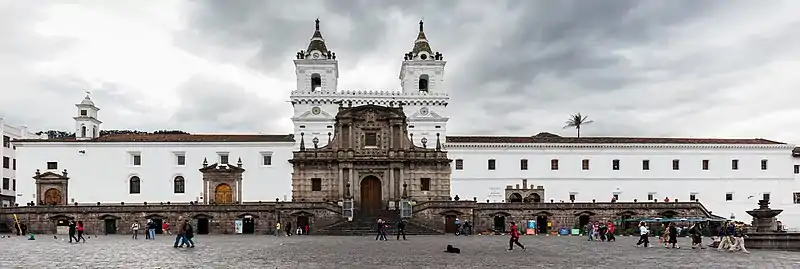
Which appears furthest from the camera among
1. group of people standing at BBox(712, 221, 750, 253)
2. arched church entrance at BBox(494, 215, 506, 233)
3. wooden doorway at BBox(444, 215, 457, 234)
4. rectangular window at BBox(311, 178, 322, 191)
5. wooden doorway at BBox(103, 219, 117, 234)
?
rectangular window at BBox(311, 178, 322, 191)

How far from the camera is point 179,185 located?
61406 millimetres

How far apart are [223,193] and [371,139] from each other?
40.5 feet

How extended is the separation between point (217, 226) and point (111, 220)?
293 inches

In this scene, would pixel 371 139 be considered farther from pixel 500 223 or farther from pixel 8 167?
pixel 8 167

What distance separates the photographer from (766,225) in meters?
36.0

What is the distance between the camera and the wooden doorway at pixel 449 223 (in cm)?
5450

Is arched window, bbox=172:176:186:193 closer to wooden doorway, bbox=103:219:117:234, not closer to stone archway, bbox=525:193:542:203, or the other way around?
wooden doorway, bbox=103:219:117:234

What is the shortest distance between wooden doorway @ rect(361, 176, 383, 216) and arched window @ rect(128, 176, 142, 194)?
17.6 m

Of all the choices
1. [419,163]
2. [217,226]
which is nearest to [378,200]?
[419,163]

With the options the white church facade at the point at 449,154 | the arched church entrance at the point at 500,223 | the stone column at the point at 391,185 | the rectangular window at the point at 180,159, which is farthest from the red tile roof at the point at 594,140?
the rectangular window at the point at 180,159

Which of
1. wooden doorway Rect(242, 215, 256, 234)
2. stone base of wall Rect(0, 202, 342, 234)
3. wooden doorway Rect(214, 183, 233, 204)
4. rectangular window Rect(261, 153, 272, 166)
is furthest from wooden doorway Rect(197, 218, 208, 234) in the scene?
rectangular window Rect(261, 153, 272, 166)

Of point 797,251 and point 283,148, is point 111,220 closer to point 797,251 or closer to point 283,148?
point 283,148

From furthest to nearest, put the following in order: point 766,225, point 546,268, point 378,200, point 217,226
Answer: point 378,200 → point 217,226 → point 766,225 → point 546,268

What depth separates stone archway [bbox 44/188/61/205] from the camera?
60.3 meters
